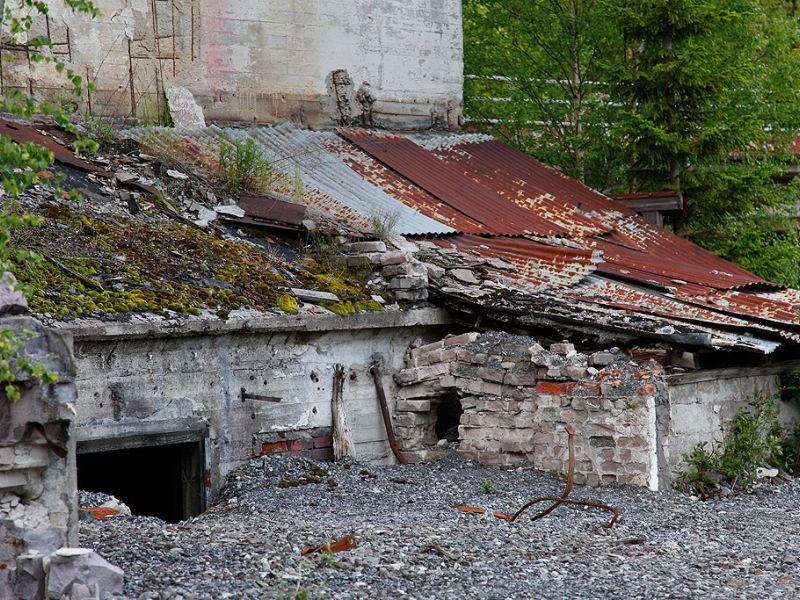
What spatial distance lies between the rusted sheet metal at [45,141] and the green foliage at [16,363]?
6.74 m

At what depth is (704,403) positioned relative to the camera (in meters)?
12.3

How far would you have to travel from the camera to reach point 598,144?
1831 cm

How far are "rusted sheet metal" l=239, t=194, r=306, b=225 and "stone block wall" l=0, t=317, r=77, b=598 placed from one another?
21.3ft

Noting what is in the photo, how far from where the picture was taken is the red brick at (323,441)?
11836 mm

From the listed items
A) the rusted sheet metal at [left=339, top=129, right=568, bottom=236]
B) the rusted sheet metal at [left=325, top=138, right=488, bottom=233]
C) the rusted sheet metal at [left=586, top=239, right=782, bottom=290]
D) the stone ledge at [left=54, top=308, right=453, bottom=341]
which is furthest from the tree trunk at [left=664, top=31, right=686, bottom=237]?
the stone ledge at [left=54, top=308, right=453, bottom=341]

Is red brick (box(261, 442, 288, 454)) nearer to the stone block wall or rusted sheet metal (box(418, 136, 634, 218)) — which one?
the stone block wall

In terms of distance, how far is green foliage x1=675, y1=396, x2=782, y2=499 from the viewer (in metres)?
11.7

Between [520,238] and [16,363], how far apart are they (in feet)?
29.0

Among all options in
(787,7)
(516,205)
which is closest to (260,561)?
(516,205)

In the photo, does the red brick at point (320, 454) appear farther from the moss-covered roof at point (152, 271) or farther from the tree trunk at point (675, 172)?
the tree trunk at point (675, 172)

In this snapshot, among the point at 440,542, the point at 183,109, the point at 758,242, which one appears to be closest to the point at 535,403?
the point at 440,542

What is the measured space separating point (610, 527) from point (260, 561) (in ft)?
10.5

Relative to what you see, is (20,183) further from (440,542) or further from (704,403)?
(704,403)

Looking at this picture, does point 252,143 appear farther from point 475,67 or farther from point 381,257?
point 475,67
